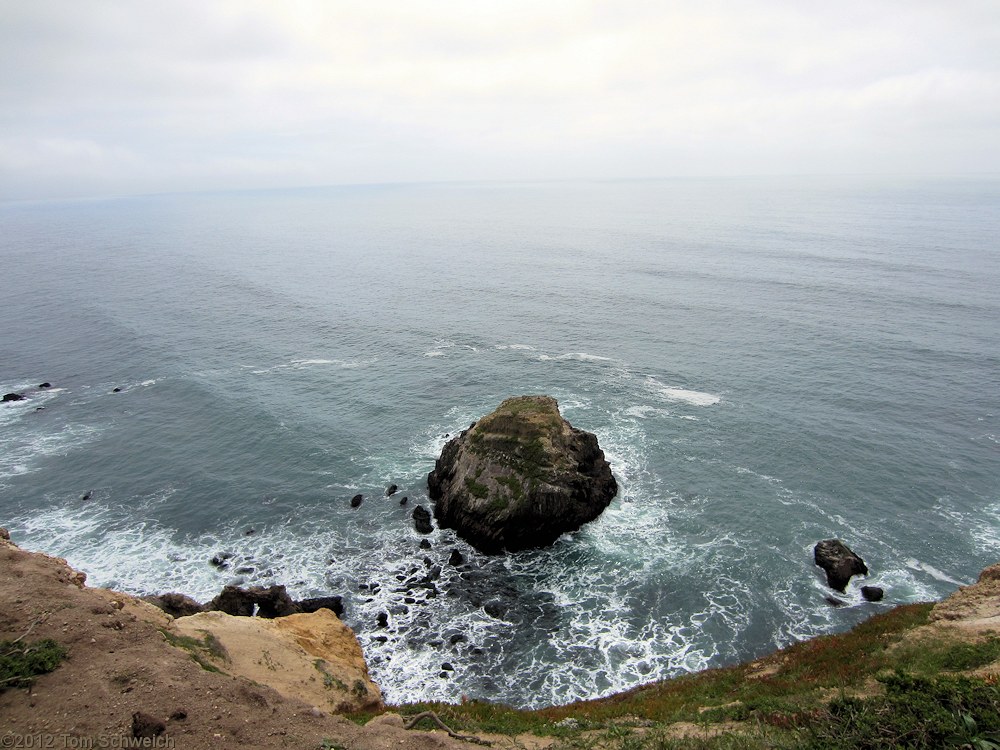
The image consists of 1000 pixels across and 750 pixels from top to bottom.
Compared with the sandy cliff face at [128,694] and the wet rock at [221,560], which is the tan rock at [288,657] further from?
the wet rock at [221,560]

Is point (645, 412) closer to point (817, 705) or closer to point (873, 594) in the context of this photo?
point (873, 594)

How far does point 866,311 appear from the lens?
99.1 meters

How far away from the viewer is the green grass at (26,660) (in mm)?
21766

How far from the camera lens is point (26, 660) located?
22609 millimetres

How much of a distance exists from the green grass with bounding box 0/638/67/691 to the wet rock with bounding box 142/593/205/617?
1678cm

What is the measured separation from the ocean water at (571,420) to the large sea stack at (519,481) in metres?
1.87

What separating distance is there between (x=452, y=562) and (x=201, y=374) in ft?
181

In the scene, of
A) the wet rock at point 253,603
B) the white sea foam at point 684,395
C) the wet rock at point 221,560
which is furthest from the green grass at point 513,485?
the white sea foam at point 684,395

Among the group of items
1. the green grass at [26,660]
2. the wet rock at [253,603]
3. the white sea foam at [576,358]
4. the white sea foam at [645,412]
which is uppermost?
the green grass at [26,660]

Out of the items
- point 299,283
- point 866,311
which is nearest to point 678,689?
point 866,311

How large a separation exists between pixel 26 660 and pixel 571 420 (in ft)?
176

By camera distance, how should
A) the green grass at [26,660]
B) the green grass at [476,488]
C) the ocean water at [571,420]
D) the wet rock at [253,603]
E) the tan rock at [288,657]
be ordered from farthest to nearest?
the green grass at [476,488], the ocean water at [571,420], the wet rock at [253,603], the tan rock at [288,657], the green grass at [26,660]

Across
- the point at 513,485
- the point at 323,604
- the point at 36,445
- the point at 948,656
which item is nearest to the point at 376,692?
the point at 323,604

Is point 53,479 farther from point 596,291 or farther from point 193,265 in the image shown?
point 193,265
